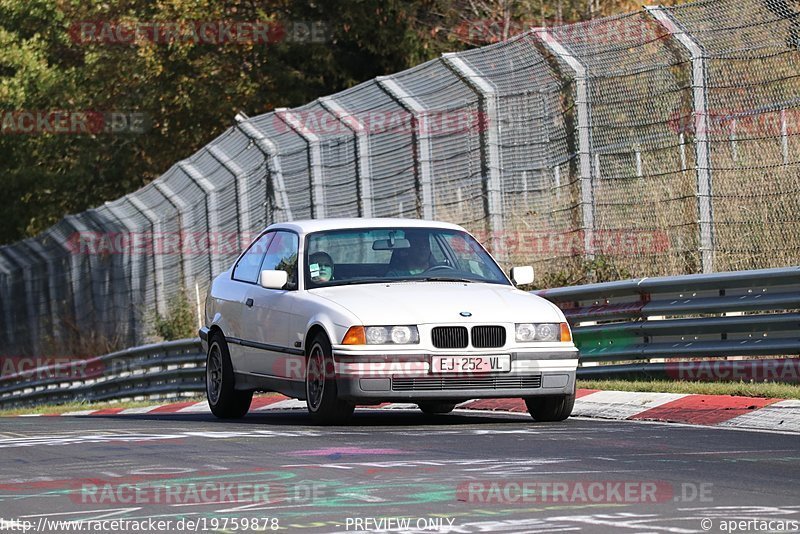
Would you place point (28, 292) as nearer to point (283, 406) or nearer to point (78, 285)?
point (78, 285)

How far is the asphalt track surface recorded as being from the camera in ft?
21.7

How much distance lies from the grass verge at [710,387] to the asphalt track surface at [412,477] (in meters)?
1.20

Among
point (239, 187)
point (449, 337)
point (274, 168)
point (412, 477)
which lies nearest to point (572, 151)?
point (449, 337)

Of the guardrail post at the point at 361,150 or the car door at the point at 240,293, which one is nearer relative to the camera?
the car door at the point at 240,293

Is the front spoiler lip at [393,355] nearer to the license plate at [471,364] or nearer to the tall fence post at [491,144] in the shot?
the license plate at [471,364]

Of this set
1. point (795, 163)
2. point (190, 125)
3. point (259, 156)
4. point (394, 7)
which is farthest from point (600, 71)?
point (190, 125)

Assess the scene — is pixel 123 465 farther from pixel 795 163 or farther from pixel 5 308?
pixel 5 308

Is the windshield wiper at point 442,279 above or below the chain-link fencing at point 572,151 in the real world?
below

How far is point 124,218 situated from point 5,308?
37.9 ft

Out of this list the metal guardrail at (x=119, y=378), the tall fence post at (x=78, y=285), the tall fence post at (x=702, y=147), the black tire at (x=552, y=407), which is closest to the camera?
the black tire at (x=552, y=407)

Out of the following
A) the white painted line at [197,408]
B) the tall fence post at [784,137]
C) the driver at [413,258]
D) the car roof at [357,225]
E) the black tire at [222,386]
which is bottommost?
the white painted line at [197,408]

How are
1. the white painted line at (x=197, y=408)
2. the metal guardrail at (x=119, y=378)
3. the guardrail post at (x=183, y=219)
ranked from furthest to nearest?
the guardrail post at (x=183, y=219) → the metal guardrail at (x=119, y=378) → the white painted line at (x=197, y=408)

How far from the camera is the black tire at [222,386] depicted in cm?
1334

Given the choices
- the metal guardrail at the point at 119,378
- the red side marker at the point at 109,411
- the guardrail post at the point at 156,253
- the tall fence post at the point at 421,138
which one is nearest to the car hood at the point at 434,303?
the tall fence post at the point at 421,138
